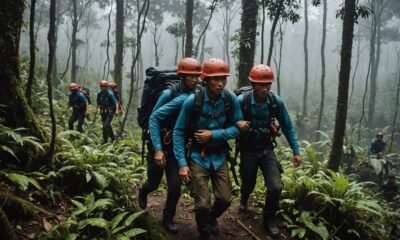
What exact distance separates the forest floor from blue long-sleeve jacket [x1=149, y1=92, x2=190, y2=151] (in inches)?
59.4

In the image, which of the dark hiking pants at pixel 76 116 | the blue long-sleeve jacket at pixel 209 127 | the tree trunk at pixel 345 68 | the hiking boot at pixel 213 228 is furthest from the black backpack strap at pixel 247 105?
the dark hiking pants at pixel 76 116

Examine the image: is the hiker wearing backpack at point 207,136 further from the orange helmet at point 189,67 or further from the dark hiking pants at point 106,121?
the dark hiking pants at point 106,121

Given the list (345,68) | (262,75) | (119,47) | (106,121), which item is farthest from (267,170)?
(119,47)

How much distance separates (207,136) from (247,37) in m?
7.01

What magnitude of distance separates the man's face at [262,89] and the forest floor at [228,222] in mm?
2270

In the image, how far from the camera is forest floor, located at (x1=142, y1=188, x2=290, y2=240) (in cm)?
500

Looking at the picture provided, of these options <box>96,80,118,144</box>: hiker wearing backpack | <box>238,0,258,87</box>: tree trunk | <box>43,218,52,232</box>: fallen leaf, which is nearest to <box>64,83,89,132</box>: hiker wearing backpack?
<box>96,80,118,144</box>: hiker wearing backpack

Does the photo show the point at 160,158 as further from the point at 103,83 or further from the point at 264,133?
the point at 103,83

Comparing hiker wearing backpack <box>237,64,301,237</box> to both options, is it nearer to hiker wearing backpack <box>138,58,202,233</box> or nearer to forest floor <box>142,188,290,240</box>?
forest floor <box>142,188,290,240</box>

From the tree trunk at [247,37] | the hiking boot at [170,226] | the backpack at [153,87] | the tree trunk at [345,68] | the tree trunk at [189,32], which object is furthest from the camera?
the tree trunk at [189,32]

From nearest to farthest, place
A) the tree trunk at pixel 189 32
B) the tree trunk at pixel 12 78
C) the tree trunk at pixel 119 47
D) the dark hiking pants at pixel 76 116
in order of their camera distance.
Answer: the tree trunk at pixel 12 78
the dark hiking pants at pixel 76 116
the tree trunk at pixel 189 32
the tree trunk at pixel 119 47

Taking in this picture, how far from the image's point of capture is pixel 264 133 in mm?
5004

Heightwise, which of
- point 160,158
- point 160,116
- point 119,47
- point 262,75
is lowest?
point 160,158

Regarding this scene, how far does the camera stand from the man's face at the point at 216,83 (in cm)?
425
